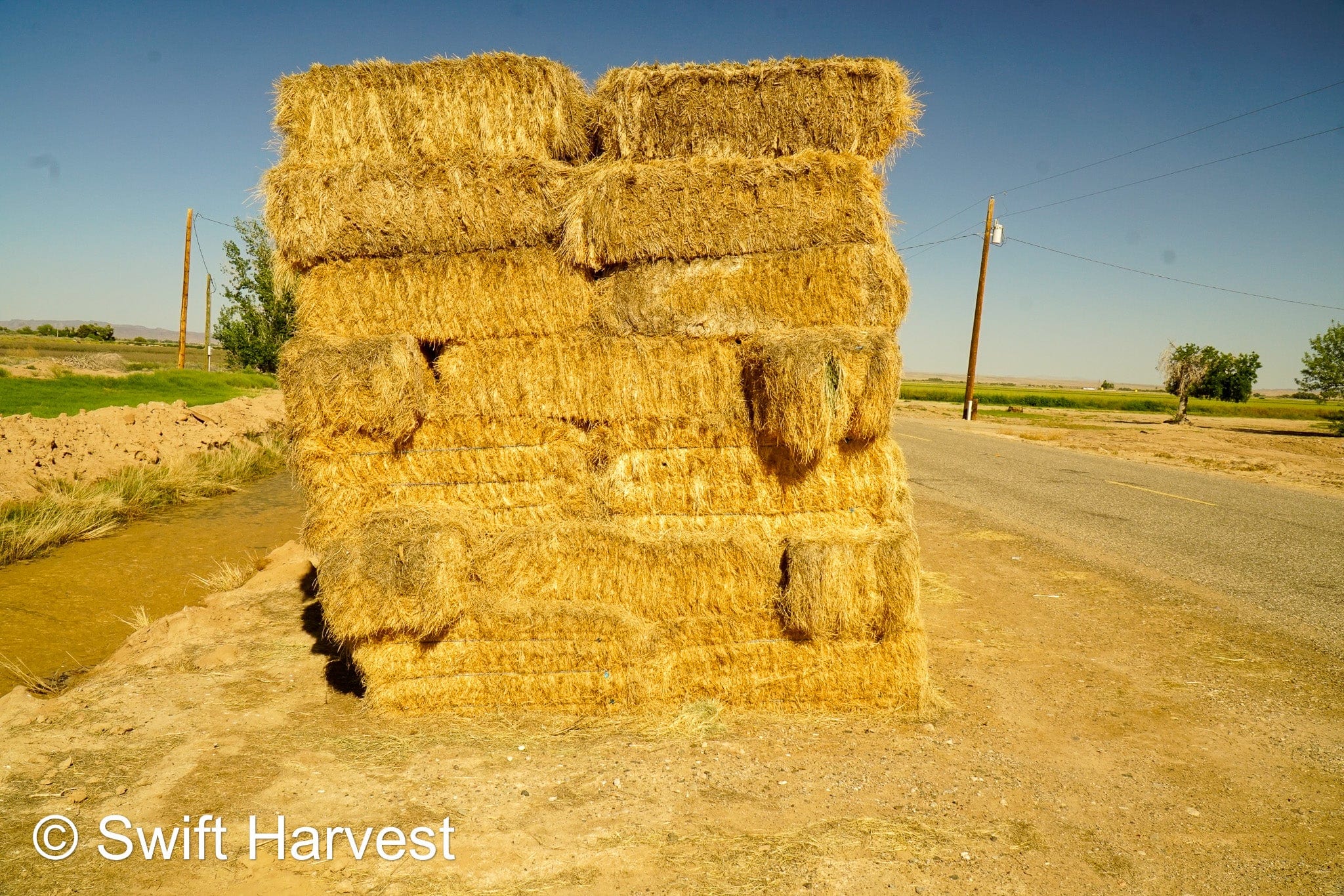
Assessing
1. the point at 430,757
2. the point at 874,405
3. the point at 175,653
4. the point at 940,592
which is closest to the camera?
the point at 430,757

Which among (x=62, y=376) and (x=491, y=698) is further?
(x=62, y=376)

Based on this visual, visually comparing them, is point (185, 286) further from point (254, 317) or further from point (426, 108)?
A: point (426, 108)

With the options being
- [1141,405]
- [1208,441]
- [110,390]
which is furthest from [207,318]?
[1141,405]

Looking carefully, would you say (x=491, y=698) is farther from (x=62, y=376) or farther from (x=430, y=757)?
(x=62, y=376)

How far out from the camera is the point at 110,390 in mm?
19234

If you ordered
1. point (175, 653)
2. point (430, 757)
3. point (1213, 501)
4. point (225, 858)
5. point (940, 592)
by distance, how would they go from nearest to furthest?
point (225, 858) → point (430, 757) → point (175, 653) → point (940, 592) → point (1213, 501)

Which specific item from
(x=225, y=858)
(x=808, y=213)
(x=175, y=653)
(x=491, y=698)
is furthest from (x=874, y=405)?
(x=175, y=653)

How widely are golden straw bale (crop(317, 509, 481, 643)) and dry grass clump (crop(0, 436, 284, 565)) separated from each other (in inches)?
285

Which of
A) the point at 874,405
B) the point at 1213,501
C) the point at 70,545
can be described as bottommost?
the point at 70,545

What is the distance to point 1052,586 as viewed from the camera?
781cm

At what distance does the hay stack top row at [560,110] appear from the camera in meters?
5.16

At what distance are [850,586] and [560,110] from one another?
4185 millimetres

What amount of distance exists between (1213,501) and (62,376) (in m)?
31.0

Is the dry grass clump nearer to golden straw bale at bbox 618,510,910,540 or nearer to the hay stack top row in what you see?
the hay stack top row
